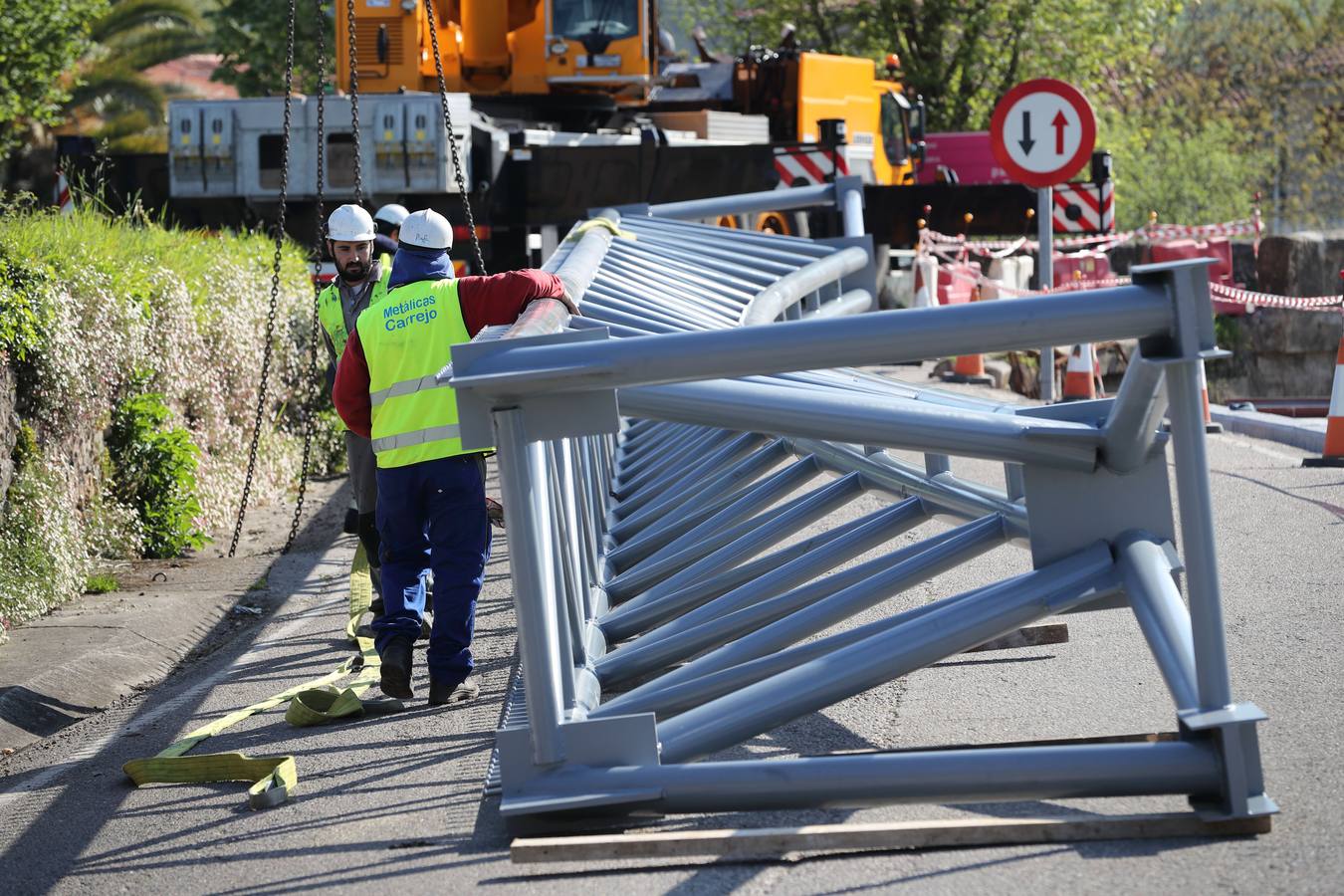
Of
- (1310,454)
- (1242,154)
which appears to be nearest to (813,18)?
(1242,154)

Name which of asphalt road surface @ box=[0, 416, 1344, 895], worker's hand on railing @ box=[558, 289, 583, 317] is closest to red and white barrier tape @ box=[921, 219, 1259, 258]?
asphalt road surface @ box=[0, 416, 1344, 895]

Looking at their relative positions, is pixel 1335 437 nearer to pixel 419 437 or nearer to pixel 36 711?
pixel 419 437

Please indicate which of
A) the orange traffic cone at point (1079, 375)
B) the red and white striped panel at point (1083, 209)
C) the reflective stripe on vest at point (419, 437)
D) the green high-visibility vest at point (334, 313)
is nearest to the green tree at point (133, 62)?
the red and white striped panel at point (1083, 209)

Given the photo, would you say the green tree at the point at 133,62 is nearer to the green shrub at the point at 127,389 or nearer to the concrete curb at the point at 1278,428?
the green shrub at the point at 127,389

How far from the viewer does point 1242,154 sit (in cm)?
4612

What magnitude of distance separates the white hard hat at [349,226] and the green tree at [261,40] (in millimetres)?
25443

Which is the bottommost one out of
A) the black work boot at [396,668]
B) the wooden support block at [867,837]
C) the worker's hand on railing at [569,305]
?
the black work boot at [396,668]

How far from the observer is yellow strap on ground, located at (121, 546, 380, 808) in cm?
467

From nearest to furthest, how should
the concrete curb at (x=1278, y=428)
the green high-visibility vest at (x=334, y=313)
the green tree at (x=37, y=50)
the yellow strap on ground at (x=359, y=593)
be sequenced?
the yellow strap on ground at (x=359, y=593) < the green high-visibility vest at (x=334, y=313) < the concrete curb at (x=1278, y=428) < the green tree at (x=37, y=50)

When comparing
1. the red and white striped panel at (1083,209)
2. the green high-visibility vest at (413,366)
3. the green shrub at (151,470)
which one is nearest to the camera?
the green high-visibility vest at (413,366)

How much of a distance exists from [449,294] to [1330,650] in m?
3.14

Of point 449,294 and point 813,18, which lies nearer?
point 449,294

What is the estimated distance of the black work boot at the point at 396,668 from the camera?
579 cm

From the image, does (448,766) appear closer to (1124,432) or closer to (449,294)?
(449,294)
